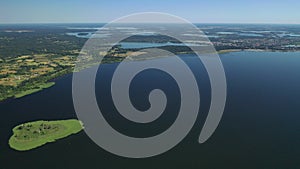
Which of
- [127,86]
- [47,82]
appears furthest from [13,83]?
[127,86]

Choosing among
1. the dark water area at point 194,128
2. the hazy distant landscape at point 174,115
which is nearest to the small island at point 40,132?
the hazy distant landscape at point 174,115

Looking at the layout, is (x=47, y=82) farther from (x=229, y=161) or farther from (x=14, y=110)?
(x=229, y=161)

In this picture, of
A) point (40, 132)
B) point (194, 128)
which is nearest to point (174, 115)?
point (194, 128)

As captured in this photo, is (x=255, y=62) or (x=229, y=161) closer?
(x=229, y=161)

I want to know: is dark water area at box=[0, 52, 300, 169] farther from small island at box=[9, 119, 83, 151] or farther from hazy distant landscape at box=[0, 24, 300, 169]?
small island at box=[9, 119, 83, 151]

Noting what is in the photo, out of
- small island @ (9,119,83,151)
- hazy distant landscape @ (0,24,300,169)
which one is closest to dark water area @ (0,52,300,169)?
hazy distant landscape @ (0,24,300,169)

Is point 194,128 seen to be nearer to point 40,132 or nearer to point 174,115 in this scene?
point 174,115
